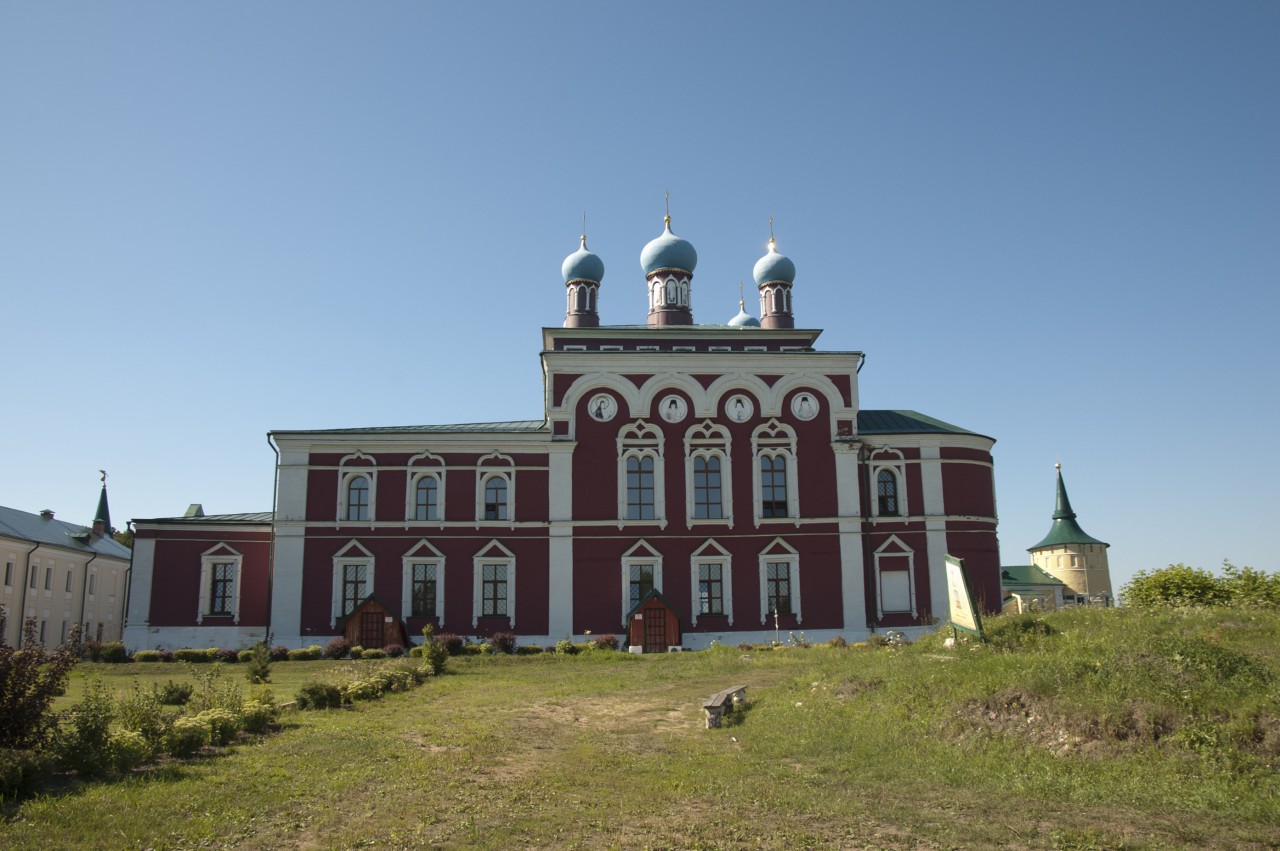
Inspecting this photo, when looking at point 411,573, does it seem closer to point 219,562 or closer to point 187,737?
point 219,562

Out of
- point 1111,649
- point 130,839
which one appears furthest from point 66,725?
point 1111,649

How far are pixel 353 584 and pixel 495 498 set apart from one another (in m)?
5.49

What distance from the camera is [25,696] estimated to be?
10.7 meters

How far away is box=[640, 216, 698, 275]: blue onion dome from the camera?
38812 millimetres

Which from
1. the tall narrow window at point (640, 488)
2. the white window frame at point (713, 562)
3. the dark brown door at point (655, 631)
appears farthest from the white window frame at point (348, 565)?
the white window frame at point (713, 562)

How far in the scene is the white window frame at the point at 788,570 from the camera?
33375 millimetres

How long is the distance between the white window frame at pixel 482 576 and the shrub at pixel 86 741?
21.8m

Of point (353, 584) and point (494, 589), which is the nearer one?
point (353, 584)

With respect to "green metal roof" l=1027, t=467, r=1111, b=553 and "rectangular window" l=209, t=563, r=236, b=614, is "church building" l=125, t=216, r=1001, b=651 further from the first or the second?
"green metal roof" l=1027, t=467, r=1111, b=553

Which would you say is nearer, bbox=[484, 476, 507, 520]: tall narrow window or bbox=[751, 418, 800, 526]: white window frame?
bbox=[484, 476, 507, 520]: tall narrow window

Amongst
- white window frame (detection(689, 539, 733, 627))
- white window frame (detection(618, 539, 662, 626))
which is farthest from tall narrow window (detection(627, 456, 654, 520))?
white window frame (detection(689, 539, 733, 627))

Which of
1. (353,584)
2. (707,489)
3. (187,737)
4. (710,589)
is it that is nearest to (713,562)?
(710,589)

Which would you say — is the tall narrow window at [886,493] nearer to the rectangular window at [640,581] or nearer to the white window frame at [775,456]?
the white window frame at [775,456]

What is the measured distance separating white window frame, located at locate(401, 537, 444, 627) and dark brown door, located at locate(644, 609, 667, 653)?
684cm
